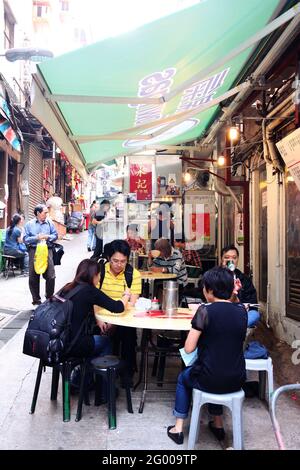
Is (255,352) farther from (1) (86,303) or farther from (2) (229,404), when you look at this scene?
(1) (86,303)

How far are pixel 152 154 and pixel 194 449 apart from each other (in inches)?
352

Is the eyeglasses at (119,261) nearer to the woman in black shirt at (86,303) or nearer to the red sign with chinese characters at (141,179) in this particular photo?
the woman in black shirt at (86,303)

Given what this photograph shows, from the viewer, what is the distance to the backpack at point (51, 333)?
11.5 ft

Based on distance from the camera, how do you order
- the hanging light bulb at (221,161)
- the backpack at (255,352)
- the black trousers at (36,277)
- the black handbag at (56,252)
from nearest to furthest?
the backpack at (255,352), the black trousers at (36,277), the black handbag at (56,252), the hanging light bulb at (221,161)

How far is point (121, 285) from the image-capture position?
4.66 m

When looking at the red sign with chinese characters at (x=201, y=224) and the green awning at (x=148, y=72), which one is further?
the red sign with chinese characters at (x=201, y=224)

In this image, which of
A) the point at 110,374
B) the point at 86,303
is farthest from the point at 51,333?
the point at 110,374

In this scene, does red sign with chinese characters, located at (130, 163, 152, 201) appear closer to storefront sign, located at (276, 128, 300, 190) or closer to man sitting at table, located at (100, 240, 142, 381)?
man sitting at table, located at (100, 240, 142, 381)

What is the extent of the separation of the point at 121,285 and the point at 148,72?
2318 millimetres

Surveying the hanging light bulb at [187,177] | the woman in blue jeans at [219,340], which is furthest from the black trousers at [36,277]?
the hanging light bulb at [187,177]

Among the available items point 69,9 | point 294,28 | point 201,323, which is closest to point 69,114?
point 294,28

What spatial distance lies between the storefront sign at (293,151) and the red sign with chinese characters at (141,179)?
23.2ft

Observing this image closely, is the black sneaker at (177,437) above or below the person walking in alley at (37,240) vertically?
below
